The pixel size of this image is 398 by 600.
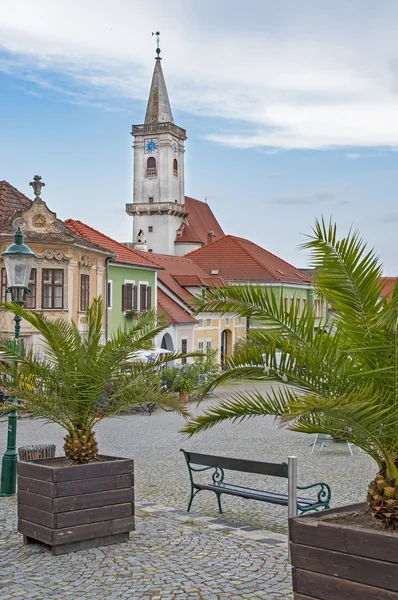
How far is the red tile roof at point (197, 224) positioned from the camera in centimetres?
8069

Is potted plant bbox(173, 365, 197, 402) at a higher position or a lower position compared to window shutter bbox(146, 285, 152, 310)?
lower

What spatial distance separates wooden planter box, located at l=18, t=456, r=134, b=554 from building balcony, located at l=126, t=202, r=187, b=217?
72.1 metres

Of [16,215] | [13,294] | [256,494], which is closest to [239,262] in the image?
[16,215]

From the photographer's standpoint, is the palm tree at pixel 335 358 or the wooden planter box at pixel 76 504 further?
the wooden planter box at pixel 76 504

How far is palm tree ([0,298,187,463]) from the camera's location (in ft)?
31.0

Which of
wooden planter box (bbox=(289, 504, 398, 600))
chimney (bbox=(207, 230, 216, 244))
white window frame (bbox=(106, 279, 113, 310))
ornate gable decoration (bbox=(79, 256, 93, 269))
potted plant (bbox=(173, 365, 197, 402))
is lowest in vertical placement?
wooden planter box (bbox=(289, 504, 398, 600))

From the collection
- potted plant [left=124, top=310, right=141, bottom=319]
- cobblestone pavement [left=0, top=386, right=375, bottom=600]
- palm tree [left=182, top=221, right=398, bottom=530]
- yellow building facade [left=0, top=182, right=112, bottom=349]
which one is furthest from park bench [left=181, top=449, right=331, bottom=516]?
potted plant [left=124, top=310, right=141, bottom=319]

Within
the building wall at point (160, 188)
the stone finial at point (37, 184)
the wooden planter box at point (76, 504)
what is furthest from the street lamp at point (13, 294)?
the building wall at point (160, 188)

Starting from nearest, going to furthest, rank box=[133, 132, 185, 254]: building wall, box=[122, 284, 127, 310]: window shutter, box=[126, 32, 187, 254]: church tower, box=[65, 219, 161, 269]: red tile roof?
box=[65, 219, 161, 269]: red tile roof, box=[122, 284, 127, 310]: window shutter, box=[133, 132, 185, 254]: building wall, box=[126, 32, 187, 254]: church tower

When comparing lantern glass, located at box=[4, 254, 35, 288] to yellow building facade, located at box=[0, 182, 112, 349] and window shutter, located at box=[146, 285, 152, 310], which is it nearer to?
yellow building facade, located at box=[0, 182, 112, 349]

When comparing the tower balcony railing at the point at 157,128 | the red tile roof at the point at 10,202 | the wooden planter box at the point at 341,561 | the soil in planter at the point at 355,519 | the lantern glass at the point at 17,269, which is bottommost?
the wooden planter box at the point at 341,561

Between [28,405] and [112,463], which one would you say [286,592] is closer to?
[112,463]

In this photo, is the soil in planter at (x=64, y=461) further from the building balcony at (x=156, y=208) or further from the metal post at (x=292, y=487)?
the building balcony at (x=156, y=208)

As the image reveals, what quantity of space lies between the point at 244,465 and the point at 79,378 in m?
2.50
